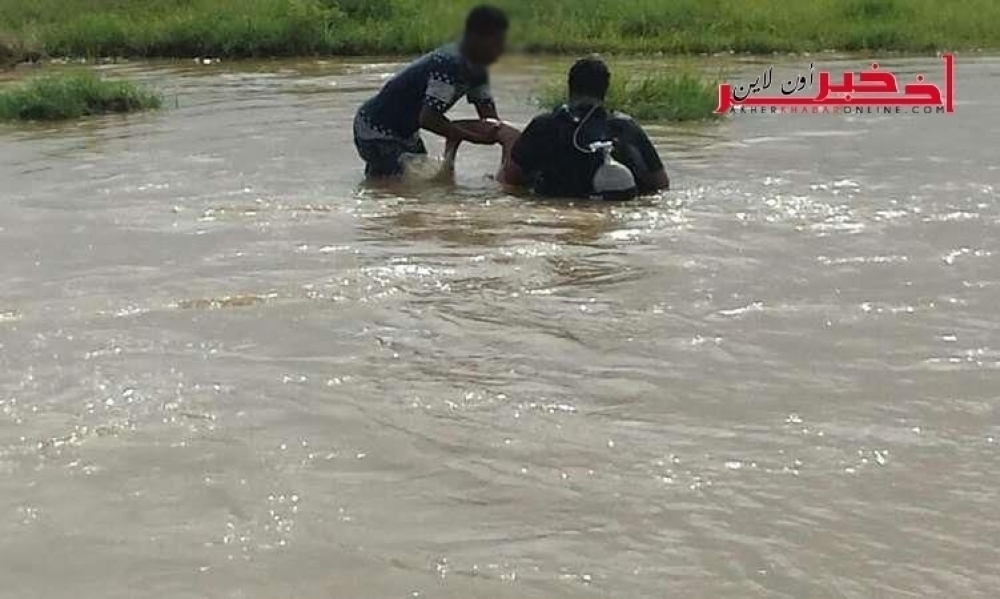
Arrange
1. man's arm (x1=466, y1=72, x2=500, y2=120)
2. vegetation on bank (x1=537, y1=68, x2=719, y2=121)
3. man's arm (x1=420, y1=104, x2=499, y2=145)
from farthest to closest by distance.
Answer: vegetation on bank (x1=537, y1=68, x2=719, y2=121) < man's arm (x1=420, y1=104, x2=499, y2=145) < man's arm (x1=466, y1=72, x2=500, y2=120)

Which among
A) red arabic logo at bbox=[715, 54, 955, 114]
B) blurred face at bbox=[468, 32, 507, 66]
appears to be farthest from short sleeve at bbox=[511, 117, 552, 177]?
red arabic logo at bbox=[715, 54, 955, 114]

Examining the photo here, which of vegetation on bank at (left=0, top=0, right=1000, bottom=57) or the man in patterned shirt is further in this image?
vegetation on bank at (left=0, top=0, right=1000, bottom=57)

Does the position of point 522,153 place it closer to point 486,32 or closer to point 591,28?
point 486,32

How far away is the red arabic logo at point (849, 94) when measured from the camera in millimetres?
11336

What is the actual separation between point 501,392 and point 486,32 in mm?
2329

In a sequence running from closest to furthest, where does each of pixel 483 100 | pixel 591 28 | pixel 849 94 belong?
pixel 483 100 → pixel 849 94 → pixel 591 28

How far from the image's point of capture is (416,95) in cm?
752

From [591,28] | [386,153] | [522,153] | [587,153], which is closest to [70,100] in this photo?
[386,153]

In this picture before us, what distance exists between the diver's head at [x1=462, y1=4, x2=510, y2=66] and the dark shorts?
173 centimetres

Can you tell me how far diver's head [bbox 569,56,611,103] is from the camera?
6801 millimetres

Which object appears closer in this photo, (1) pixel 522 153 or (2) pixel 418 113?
(1) pixel 522 153

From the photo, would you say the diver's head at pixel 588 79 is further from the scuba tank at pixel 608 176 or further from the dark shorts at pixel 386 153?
the dark shorts at pixel 386 153

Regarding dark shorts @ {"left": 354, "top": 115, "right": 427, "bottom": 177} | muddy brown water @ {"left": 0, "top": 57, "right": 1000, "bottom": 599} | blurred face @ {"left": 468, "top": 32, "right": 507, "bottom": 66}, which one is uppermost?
blurred face @ {"left": 468, "top": 32, "right": 507, "bottom": 66}

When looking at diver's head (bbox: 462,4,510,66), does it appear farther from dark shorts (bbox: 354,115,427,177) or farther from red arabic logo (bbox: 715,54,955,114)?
red arabic logo (bbox: 715,54,955,114)
